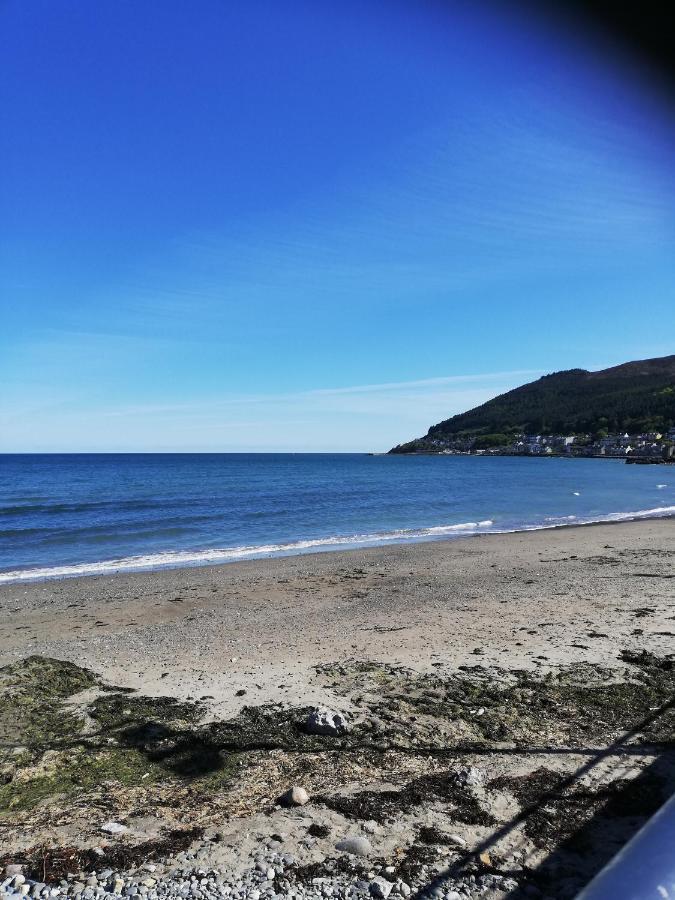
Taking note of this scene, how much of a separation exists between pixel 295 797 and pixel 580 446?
526 ft

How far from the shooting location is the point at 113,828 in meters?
4.11

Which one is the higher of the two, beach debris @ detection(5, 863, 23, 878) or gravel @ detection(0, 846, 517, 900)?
beach debris @ detection(5, 863, 23, 878)

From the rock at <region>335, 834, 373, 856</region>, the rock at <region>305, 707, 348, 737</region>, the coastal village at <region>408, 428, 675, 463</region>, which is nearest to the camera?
the rock at <region>335, 834, 373, 856</region>

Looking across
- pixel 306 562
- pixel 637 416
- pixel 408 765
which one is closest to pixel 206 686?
pixel 408 765

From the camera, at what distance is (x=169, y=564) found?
18.7m

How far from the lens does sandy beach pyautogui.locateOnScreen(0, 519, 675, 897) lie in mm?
4062

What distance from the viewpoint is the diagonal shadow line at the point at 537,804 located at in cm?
355

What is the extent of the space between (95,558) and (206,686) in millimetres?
14373

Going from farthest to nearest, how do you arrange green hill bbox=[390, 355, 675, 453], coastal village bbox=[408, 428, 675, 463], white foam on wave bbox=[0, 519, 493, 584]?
1. green hill bbox=[390, 355, 675, 453]
2. coastal village bbox=[408, 428, 675, 463]
3. white foam on wave bbox=[0, 519, 493, 584]

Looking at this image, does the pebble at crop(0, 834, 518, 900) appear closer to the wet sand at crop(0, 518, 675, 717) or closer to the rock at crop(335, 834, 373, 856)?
the rock at crop(335, 834, 373, 856)

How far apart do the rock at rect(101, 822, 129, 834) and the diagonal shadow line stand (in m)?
2.08

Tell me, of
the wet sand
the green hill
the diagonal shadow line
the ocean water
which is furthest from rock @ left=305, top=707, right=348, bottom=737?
the green hill

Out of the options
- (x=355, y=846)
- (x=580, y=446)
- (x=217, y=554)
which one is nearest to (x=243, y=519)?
(x=217, y=554)

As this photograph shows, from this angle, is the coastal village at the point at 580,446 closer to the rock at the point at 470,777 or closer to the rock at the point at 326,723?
the rock at the point at 326,723
